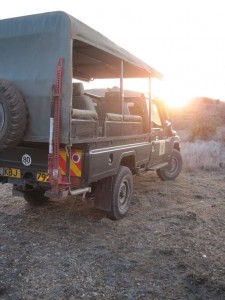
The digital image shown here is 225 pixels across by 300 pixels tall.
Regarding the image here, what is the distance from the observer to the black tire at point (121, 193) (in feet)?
16.9

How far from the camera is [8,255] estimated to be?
3982 millimetres

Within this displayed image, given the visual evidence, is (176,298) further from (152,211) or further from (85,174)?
(152,211)

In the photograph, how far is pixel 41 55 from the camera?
4312 mm

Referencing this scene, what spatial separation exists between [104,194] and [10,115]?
1859 mm

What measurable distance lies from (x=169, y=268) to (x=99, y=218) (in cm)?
183

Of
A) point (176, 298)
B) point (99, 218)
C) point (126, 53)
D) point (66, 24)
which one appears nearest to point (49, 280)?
point (176, 298)

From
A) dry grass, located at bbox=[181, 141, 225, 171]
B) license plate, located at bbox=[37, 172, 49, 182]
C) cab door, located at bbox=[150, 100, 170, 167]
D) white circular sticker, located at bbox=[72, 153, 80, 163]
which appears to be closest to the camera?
white circular sticker, located at bbox=[72, 153, 80, 163]

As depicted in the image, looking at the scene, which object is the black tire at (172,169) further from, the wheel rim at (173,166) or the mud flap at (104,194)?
the mud flap at (104,194)

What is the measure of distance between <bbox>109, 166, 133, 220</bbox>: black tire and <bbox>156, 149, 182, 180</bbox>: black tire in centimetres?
278

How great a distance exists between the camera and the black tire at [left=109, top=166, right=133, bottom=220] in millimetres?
5148

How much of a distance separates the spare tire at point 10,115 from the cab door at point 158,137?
10.6 ft

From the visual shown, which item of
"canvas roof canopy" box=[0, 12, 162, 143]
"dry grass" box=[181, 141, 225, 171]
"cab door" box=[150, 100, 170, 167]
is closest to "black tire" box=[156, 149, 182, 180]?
"cab door" box=[150, 100, 170, 167]

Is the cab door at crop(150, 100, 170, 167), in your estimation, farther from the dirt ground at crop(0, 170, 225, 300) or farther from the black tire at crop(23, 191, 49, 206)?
the black tire at crop(23, 191, 49, 206)

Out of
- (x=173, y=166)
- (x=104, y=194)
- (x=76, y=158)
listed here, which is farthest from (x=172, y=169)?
(x=76, y=158)
